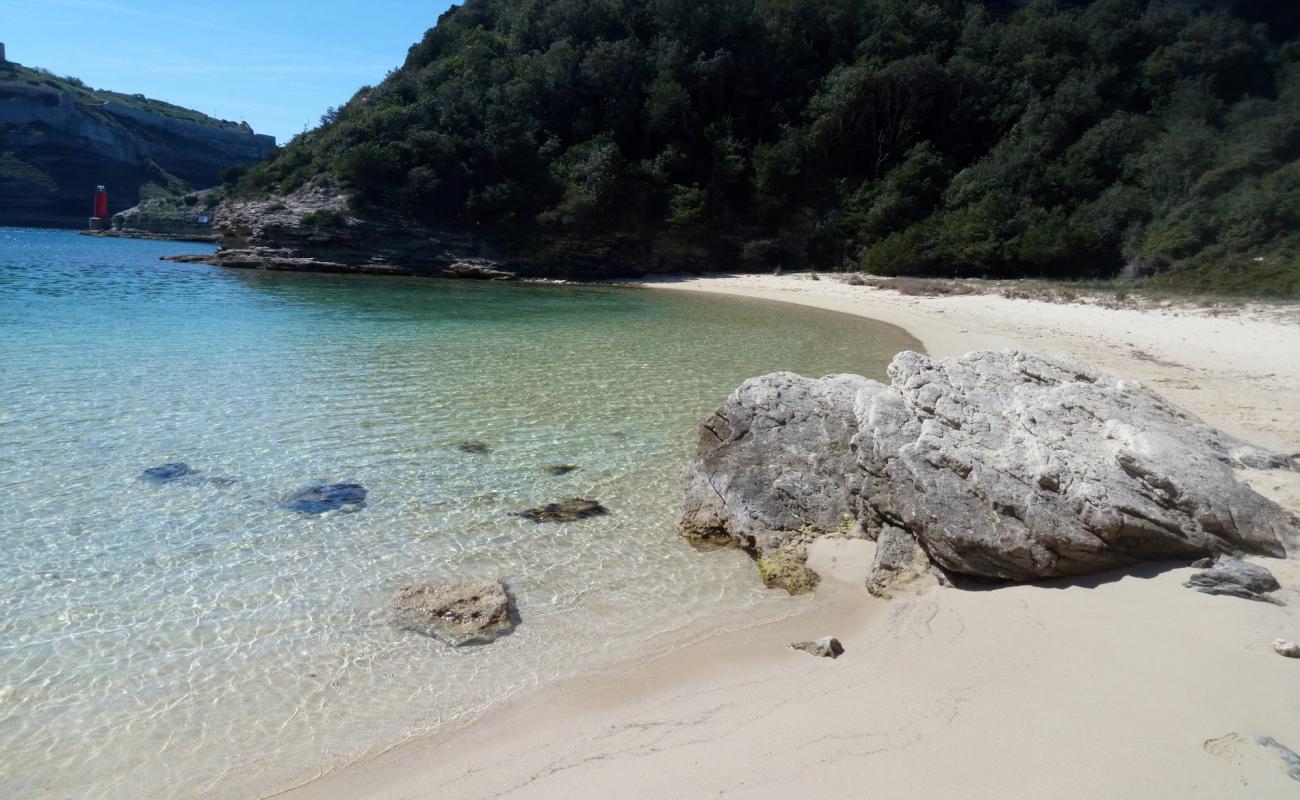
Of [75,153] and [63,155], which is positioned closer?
[63,155]

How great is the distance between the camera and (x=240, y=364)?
38.9 feet

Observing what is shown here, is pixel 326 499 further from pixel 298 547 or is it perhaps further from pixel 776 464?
pixel 776 464

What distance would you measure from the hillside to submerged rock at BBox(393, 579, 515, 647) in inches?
4003

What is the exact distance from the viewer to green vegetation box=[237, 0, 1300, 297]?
32.2m

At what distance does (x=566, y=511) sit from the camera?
6473mm

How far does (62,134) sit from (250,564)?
109 m

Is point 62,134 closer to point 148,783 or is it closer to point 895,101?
point 895,101

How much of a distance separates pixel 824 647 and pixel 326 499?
15.0 feet

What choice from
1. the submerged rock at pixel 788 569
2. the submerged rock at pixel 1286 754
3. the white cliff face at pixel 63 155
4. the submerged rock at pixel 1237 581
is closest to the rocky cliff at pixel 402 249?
the submerged rock at pixel 788 569

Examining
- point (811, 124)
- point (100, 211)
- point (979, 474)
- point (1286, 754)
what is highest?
point (811, 124)

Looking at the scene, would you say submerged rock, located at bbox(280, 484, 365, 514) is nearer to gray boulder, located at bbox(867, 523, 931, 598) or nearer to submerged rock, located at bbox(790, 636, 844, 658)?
submerged rock, located at bbox(790, 636, 844, 658)

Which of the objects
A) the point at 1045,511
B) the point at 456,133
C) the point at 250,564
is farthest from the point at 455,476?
the point at 456,133

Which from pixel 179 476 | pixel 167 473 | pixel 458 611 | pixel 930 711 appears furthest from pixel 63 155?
pixel 930 711

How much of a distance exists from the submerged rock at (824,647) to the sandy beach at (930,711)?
0.21 feet
